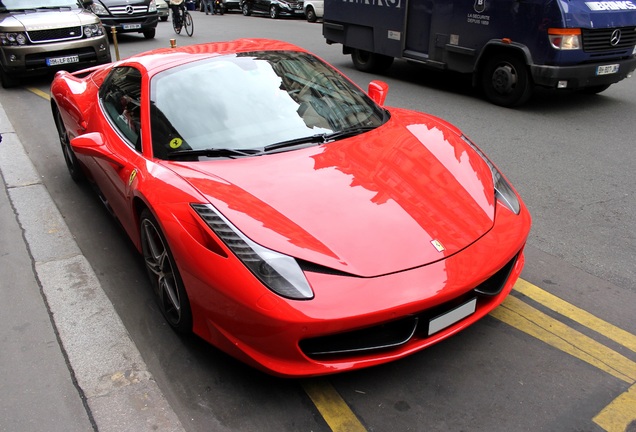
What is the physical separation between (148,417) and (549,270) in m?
2.54

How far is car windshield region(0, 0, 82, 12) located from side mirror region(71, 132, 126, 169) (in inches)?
309

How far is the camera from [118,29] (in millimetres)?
15000

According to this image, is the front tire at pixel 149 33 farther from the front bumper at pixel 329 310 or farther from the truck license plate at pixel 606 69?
the front bumper at pixel 329 310

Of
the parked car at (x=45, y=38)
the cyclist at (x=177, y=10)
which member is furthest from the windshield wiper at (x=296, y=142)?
the cyclist at (x=177, y=10)

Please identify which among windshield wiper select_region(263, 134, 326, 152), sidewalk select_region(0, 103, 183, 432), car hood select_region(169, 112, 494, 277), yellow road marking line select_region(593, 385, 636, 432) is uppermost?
windshield wiper select_region(263, 134, 326, 152)

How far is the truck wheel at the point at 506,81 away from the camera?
292 inches

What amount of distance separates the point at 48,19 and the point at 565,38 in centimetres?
826

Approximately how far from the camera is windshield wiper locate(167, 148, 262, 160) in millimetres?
3107

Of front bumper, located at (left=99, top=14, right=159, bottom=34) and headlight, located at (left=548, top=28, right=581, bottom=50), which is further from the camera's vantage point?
front bumper, located at (left=99, top=14, right=159, bottom=34)

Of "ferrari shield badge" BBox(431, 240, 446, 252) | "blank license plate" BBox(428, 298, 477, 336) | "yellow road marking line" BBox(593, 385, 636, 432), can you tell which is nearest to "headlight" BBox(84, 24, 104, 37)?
"ferrari shield badge" BBox(431, 240, 446, 252)

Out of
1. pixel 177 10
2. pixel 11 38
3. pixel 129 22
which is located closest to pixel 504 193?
pixel 11 38

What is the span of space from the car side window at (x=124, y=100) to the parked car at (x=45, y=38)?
5973 mm

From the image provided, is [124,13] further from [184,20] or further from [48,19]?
[48,19]

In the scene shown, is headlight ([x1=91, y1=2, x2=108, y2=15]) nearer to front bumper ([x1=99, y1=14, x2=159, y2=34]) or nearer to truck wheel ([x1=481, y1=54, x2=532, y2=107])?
front bumper ([x1=99, y1=14, x2=159, y2=34])
